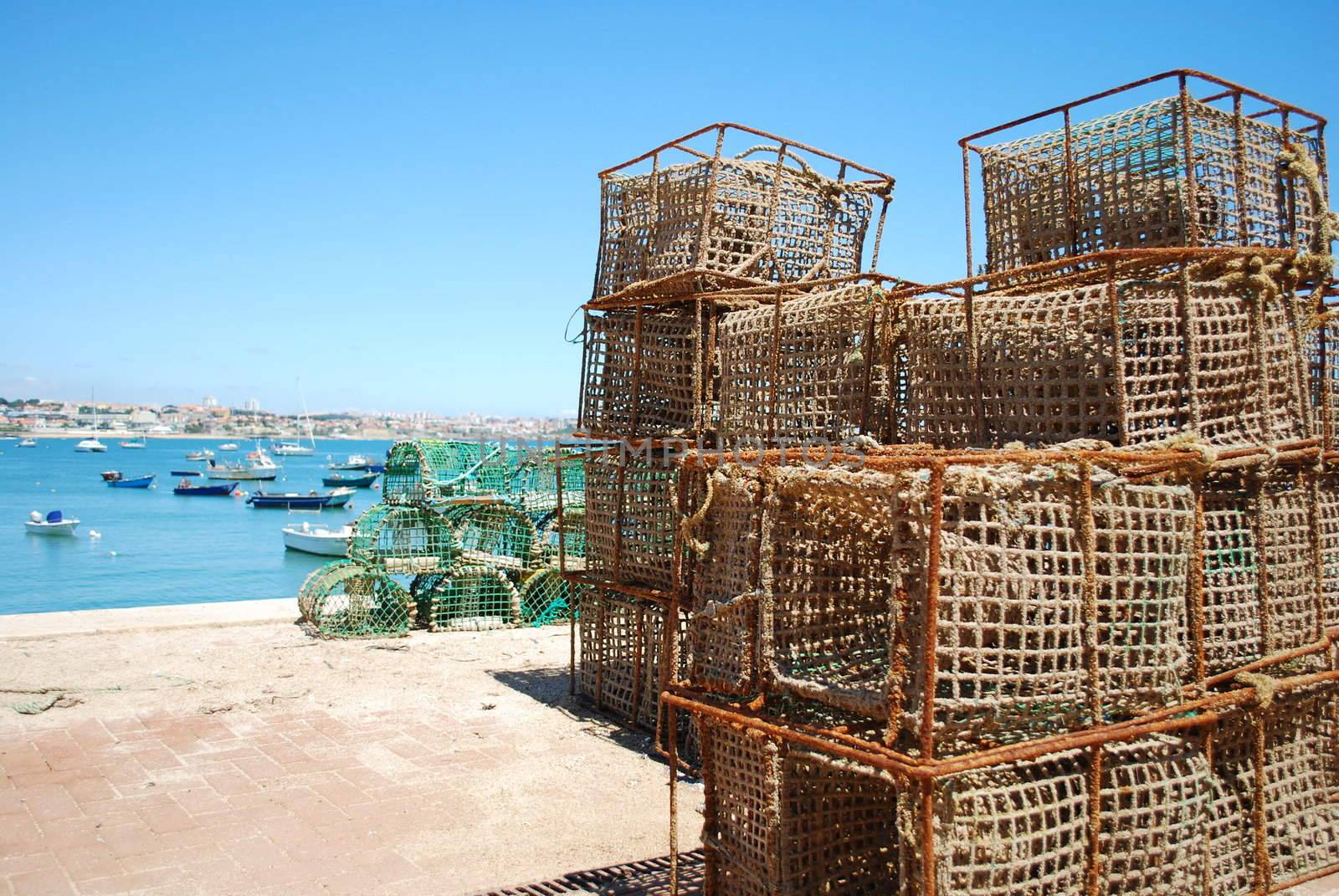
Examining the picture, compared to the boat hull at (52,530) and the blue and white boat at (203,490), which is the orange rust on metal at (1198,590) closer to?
the boat hull at (52,530)

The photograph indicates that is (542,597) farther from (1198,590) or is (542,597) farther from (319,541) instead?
(319,541)

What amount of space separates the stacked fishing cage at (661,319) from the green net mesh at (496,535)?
4.49 m

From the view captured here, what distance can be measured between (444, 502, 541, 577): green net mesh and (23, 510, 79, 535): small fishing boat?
35.2m

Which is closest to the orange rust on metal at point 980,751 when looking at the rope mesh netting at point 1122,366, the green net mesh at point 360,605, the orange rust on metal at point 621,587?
the rope mesh netting at point 1122,366

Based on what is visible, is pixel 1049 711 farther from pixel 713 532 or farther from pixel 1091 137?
pixel 1091 137

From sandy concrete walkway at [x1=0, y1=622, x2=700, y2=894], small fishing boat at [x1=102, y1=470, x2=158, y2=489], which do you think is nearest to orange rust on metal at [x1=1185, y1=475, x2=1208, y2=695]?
sandy concrete walkway at [x1=0, y1=622, x2=700, y2=894]

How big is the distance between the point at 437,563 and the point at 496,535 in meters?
1.05

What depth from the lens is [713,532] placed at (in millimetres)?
5602

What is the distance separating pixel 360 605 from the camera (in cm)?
1274

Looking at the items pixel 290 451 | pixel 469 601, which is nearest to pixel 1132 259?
pixel 469 601

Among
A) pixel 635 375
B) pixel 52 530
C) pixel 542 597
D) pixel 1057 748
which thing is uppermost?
pixel 635 375

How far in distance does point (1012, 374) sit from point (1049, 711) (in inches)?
72.5

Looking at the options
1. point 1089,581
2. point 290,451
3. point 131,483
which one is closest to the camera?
point 1089,581

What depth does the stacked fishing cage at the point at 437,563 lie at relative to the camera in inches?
503
